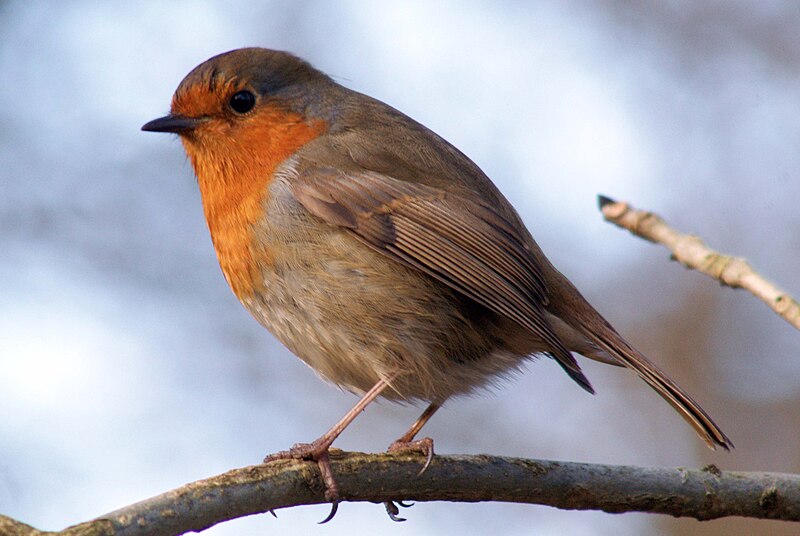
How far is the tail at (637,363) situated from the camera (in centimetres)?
361

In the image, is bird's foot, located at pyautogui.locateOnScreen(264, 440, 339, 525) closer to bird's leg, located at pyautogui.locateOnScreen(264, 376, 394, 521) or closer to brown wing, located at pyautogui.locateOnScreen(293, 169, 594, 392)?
bird's leg, located at pyautogui.locateOnScreen(264, 376, 394, 521)

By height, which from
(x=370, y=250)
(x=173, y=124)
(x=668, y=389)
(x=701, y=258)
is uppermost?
(x=173, y=124)

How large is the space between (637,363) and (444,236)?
2.79 feet

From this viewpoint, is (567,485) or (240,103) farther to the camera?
(240,103)

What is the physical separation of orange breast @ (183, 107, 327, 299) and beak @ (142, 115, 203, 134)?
0.12 ft

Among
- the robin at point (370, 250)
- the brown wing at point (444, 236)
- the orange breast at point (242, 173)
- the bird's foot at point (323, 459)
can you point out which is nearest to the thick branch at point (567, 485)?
the bird's foot at point (323, 459)

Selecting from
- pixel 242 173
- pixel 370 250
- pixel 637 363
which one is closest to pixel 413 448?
pixel 370 250

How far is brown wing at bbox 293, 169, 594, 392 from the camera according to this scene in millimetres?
3695

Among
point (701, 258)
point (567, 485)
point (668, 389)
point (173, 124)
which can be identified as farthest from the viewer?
point (173, 124)

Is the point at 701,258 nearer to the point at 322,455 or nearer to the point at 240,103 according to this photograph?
the point at 322,455

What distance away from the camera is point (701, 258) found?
11.3 feet

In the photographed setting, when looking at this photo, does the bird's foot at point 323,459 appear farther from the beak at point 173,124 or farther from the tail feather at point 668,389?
the beak at point 173,124

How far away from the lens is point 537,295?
3.88 metres

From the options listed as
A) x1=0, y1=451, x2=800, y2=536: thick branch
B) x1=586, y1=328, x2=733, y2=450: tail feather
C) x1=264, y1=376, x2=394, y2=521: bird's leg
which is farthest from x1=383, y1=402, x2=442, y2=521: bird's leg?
x1=586, y1=328, x2=733, y2=450: tail feather
